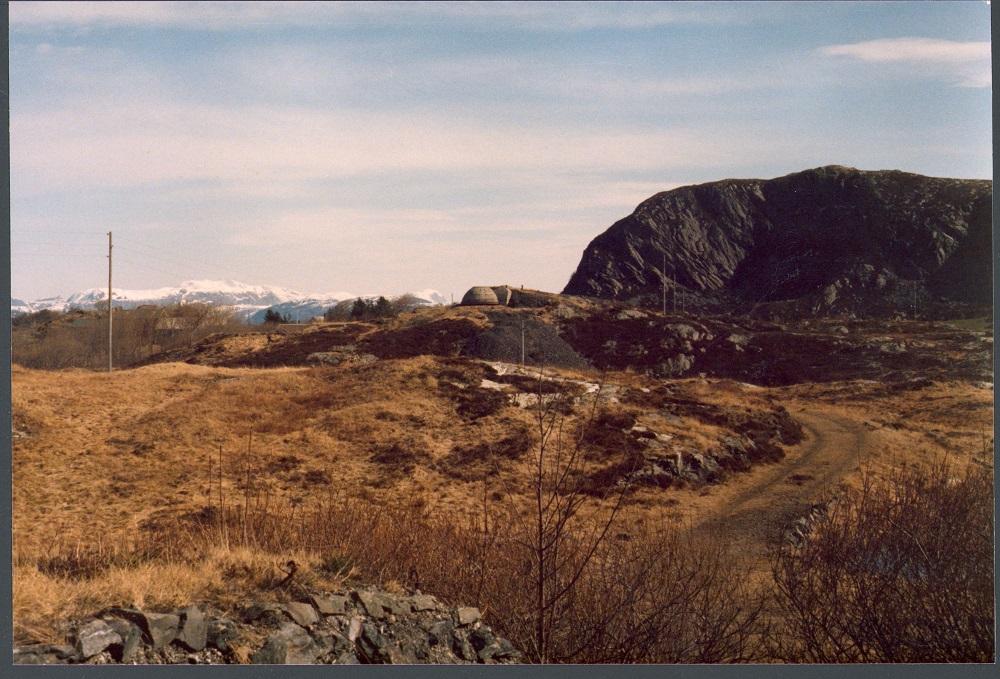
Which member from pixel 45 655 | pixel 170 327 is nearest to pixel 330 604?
pixel 45 655

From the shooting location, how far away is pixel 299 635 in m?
4.05

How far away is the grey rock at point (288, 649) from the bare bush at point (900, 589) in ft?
9.27

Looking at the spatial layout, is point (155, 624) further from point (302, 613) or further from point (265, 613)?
point (302, 613)

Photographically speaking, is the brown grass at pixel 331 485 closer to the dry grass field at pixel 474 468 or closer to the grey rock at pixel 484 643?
the dry grass field at pixel 474 468

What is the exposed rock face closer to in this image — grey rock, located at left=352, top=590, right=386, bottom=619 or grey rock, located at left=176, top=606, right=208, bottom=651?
grey rock, located at left=352, top=590, right=386, bottom=619

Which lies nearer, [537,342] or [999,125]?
[999,125]

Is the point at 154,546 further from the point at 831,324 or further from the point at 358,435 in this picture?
the point at 831,324

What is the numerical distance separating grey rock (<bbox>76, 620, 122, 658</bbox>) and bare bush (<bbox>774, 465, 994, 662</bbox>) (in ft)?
12.4

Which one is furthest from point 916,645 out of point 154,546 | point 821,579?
point 154,546

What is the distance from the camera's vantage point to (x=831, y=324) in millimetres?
17953

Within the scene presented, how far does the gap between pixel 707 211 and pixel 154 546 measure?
794 inches

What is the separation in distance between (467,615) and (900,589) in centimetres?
272

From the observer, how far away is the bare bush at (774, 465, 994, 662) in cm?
419

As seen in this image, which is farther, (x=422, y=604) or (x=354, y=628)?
(x=422, y=604)
